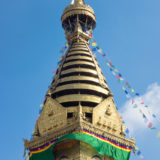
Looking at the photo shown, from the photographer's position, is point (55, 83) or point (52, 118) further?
point (55, 83)

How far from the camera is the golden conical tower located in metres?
40.1

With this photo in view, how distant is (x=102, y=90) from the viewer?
45844 mm

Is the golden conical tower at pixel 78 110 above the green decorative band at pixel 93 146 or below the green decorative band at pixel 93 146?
above

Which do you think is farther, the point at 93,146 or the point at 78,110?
the point at 78,110

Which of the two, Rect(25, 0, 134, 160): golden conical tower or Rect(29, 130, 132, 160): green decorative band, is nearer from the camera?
Rect(29, 130, 132, 160): green decorative band

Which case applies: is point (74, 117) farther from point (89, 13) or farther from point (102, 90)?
point (89, 13)

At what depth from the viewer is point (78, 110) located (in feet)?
134

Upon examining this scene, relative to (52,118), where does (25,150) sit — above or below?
below

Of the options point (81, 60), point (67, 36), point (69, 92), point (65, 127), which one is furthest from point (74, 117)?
point (67, 36)

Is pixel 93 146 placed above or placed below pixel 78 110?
below

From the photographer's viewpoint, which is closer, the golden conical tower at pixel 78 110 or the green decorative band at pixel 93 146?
the green decorative band at pixel 93 146

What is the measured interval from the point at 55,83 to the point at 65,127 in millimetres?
8209

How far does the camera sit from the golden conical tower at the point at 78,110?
40062mm

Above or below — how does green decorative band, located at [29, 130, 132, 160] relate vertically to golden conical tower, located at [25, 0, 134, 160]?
below
